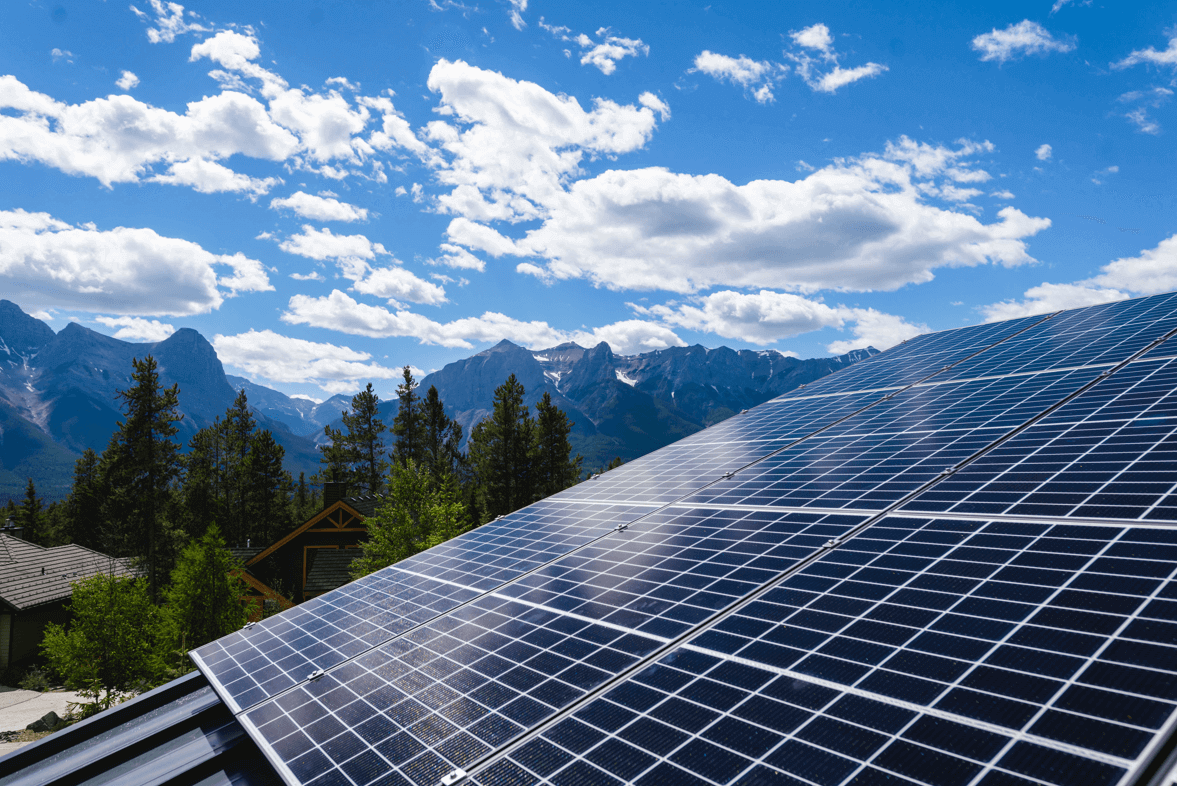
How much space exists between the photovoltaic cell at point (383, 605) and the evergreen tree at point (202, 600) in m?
21.8

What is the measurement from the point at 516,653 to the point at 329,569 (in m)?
43.3

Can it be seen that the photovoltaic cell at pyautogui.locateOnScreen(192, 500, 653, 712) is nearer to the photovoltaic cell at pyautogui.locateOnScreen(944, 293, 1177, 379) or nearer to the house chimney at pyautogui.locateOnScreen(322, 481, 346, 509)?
the photovoltaic cell at pyautogui.locateOnScreen(944, 293, 1177, 379)

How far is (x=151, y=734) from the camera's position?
9562mm

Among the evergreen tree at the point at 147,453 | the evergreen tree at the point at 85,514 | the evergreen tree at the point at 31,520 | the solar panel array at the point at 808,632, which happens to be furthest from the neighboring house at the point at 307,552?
the evergreen tree at the point at 31,520

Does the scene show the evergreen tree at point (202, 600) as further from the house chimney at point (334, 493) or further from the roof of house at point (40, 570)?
the house chimney at point (334, 493)

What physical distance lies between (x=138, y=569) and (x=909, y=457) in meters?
61.3

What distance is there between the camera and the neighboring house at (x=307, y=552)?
158 ft

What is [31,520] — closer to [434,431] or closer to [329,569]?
[434,431]

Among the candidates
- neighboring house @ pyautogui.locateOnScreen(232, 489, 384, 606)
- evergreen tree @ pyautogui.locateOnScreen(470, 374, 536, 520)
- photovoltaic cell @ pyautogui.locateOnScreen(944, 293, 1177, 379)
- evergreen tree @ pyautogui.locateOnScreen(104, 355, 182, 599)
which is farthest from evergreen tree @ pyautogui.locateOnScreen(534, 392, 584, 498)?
photovoltaic cell @ pyautogui.locateOnScreen(944, 293, 1177, 379)

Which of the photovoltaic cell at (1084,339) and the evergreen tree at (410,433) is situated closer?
the photovoltaic cell at (1084,339)

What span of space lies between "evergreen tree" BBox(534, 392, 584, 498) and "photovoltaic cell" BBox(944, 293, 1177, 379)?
47.8m

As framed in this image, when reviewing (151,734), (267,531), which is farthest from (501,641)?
(267,531)

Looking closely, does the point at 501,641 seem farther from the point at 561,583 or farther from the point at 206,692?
the point at 206,692

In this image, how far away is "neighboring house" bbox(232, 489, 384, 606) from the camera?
4803cm
